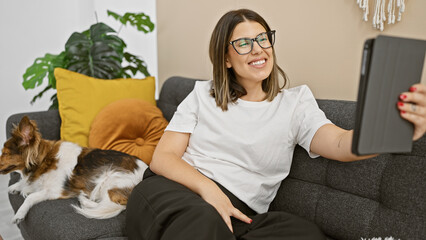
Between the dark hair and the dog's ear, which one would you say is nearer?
the dark hair

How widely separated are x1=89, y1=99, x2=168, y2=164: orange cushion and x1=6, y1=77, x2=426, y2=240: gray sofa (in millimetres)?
492

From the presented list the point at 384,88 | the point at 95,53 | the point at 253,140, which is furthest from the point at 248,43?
the point at 95,53

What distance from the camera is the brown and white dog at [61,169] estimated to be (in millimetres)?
1785

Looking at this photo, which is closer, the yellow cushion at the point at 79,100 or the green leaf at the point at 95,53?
the yellow cushion at the point at 79,100

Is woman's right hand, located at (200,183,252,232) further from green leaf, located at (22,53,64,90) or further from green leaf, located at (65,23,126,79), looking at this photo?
green leaf, located at (22,53,64,90)

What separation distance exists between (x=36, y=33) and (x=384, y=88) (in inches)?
156

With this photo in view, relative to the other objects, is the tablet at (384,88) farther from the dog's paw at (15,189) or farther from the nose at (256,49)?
the dog's paw at (15,189)

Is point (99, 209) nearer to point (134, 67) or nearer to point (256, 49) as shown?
point (256, 49)

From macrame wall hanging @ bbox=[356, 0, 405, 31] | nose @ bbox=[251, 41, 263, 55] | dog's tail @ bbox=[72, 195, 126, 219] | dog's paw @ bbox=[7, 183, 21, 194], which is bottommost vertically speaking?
dog's paw @ bbox=[7, 183, 21, 194]

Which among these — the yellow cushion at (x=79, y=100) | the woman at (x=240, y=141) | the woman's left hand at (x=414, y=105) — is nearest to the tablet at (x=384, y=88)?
the woman's left hand at (x=414, y=105)

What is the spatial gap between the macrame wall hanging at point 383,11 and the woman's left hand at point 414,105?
73 cm

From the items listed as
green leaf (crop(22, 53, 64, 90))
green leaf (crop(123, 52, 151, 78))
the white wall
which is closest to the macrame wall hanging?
green leaf (crop(123, 52, 151, 78))

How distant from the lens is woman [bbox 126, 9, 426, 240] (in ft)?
4.00

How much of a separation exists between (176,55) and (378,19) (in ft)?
6.09
